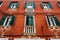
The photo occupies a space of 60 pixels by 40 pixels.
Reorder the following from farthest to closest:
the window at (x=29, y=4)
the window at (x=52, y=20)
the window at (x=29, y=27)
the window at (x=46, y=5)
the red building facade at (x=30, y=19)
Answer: the window at (x=29, y=4) → the window at (x=46, y=5) → the window at (x=52, y=20) → the window at (x=29, y=27) → the red building facade at (x=30, y=19)

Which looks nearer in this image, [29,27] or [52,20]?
[29,27]

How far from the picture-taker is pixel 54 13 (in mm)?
16250

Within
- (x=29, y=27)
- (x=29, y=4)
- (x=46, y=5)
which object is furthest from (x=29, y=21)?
(x=46, y=5)

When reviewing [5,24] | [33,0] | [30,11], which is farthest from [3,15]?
[33,0]

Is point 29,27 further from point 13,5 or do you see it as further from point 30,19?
point 13,5

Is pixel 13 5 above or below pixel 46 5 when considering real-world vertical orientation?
above

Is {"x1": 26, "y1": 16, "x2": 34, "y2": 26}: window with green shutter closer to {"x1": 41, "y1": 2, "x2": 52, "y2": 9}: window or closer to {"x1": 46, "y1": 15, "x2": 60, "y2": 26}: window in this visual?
{"x1": 46, "y1": 15, "x2": 60, "y2": 26}: window

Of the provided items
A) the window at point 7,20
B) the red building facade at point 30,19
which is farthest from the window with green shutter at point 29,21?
the window at point 7,20

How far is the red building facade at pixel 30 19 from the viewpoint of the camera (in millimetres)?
12974

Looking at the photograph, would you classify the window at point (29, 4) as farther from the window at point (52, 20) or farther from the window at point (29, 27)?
the window at point (29, 27)

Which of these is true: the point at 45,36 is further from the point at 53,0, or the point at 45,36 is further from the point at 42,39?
the point at 53,0

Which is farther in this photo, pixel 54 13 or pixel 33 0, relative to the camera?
pixel 33 0

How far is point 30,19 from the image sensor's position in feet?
48.9

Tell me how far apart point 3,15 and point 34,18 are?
313 centimetres
